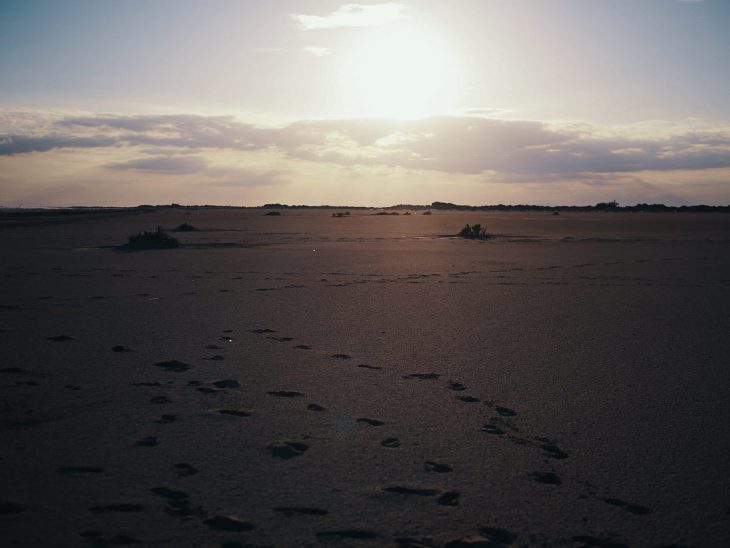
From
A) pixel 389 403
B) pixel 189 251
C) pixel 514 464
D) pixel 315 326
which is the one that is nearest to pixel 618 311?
pixel 315 326

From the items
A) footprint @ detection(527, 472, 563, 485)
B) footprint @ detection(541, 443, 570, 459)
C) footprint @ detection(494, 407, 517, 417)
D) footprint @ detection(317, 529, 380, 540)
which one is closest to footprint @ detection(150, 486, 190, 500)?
footprint @ detection(317, 529, 380, 540)

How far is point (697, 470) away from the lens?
12.9 feet

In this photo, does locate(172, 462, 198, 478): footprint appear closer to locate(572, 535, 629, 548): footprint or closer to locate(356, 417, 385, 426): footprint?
locate(356, 417, 385, 426): footprint

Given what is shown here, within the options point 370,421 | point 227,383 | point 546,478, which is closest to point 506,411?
point 370,421

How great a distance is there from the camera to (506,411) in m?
4.98

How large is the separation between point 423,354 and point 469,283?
6.15 m

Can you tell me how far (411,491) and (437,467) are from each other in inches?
15.3

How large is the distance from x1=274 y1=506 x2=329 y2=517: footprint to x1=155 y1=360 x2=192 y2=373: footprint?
2962mm

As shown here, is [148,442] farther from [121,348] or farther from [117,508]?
[121,348]

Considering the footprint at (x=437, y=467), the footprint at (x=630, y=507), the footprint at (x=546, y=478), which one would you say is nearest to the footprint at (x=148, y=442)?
the footprint at (x=437, y=467)

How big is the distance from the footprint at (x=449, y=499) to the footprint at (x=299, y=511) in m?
0.62

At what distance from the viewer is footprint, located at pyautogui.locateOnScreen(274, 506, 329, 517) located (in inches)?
130

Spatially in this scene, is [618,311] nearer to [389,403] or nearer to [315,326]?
[315,326]

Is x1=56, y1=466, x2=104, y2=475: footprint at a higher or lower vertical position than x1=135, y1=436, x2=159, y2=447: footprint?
lower
